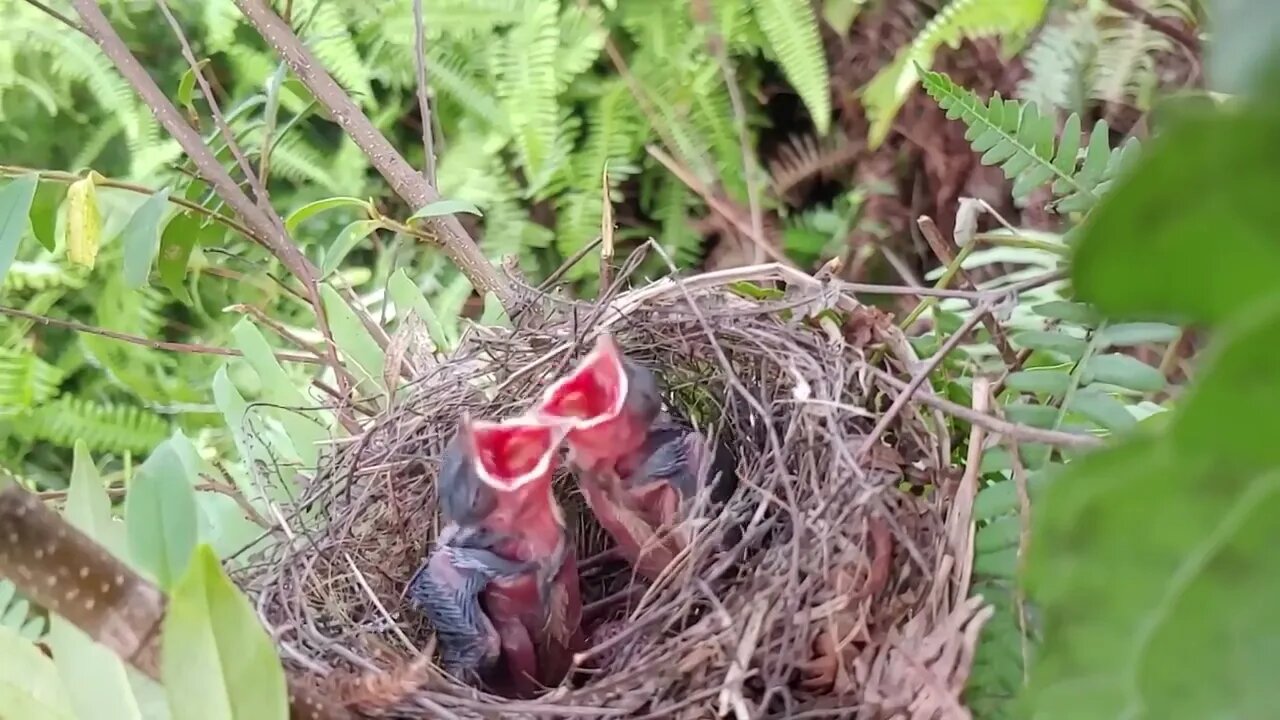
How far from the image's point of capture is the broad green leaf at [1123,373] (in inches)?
17.1

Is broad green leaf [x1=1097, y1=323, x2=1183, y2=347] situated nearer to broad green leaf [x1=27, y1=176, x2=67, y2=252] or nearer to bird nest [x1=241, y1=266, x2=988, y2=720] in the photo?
bird nest [x1=241, y1=266, x2=988, y2=720]

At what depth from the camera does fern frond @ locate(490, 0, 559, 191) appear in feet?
4.44

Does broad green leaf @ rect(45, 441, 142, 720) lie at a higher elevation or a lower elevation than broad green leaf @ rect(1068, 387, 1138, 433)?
lower

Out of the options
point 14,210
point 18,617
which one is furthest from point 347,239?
point 18,617

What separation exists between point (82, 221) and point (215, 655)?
17.9 inches

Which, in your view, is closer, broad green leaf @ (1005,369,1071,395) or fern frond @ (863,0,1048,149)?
broad green leaf @ (1005,369,1071,395)

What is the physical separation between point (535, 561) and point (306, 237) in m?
1.02

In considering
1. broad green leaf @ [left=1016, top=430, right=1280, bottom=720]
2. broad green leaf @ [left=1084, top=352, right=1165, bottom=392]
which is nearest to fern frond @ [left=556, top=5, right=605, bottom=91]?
broad green leaf @ [left=1084, top=352, right=1165, bottom=392]

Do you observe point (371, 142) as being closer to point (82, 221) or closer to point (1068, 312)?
point (82, 221)

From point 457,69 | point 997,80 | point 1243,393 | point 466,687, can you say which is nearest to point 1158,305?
point 1243,393

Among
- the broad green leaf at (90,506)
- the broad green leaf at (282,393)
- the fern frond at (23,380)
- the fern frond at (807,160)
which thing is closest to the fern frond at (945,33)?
the fern frond at (807,160)

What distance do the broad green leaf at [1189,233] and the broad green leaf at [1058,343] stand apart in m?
0.33

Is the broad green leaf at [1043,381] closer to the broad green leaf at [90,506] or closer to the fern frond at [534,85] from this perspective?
the broad green leaf at [90,506]

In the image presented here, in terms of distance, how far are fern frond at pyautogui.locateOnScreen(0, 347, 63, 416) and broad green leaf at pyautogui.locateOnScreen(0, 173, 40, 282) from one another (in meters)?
0.96
